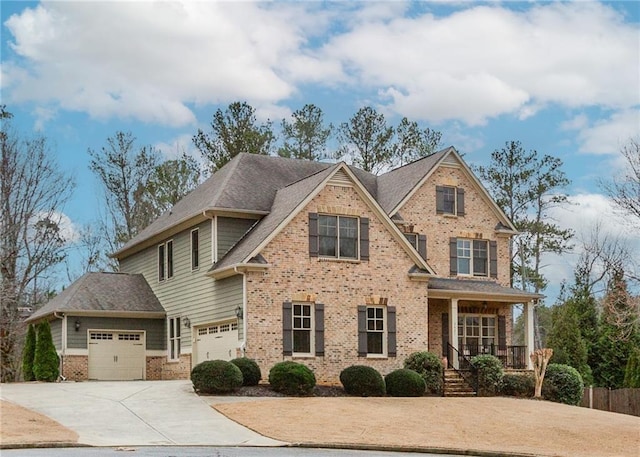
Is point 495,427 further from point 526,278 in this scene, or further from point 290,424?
point 526,278

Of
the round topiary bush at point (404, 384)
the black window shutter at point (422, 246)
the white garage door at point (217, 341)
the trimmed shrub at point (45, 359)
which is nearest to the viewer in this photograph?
the round topiary bush at point (404, 384)

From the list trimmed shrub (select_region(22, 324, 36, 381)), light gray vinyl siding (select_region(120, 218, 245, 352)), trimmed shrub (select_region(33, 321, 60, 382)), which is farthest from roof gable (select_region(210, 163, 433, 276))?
trimmed shrub (select_region(22, 324, 36, 381))

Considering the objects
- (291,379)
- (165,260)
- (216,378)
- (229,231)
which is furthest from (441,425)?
(165,260)

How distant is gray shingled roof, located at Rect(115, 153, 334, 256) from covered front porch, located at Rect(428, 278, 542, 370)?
22.5ft

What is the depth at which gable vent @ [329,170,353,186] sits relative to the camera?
105 ft

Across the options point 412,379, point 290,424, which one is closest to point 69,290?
point 412,379

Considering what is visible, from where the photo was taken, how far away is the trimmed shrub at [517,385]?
32844 mm

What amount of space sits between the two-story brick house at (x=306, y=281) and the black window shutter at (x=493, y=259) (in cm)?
5

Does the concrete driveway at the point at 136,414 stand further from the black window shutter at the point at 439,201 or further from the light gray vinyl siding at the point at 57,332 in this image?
the black window shutter at the point at 439,201

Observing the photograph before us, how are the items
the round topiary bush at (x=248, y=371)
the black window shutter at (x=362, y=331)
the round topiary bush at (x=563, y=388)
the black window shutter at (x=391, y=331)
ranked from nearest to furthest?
the round topiary bush at (x=248, y=371), the black window shutter at (x=362, y=331), the black window shutter at (x=391, y=331), the round topiary bush at (x=563, y=388)

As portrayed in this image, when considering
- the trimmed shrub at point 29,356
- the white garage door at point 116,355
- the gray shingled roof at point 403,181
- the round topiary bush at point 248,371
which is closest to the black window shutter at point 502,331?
the gray shingled roof at point 403,181

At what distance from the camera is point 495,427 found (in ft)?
79.7

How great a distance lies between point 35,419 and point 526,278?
36616 millimetres

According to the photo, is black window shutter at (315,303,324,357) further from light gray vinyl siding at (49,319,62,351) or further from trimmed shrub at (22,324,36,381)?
trimmed shrub at (22,324,36,381)
